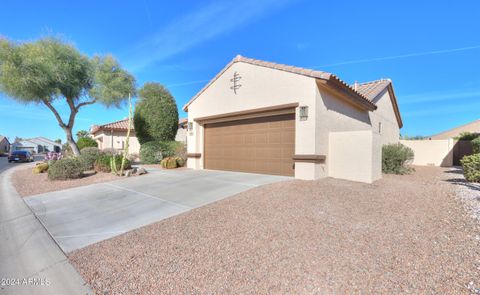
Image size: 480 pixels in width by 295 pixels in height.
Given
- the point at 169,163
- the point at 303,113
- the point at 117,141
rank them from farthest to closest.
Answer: the point at 117,141 → the point at 169,163 → the point at 303,113

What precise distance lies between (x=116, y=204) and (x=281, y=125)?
6323 millimetres

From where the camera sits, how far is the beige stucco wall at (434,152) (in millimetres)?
16609

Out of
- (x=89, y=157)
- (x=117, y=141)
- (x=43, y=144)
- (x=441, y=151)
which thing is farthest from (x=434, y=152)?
(x=43, y=144)

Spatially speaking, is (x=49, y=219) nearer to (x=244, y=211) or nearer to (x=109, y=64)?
(x=244, y=211)

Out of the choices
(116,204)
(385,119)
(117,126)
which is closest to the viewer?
(116,204)

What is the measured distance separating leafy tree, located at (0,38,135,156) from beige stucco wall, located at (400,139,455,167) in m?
23.9

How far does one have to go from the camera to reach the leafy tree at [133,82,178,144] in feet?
49.4

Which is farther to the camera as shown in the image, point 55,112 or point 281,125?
point 55,112

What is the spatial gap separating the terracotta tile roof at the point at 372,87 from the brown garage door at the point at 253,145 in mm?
7309

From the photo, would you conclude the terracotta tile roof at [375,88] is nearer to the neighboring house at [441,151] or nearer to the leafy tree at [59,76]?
the neighboring house at [441,151]

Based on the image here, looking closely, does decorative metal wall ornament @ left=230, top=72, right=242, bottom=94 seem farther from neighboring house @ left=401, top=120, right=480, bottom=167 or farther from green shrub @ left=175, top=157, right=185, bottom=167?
neighboring house @ left=401, top=120, right=480, bottom=167

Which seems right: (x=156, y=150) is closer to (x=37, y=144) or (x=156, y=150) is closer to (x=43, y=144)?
(x=37, y=144)

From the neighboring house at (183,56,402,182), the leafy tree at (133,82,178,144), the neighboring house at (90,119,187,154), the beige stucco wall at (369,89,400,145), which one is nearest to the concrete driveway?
the neighboring house at (183,56,402,182)

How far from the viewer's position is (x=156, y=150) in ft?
48.4
